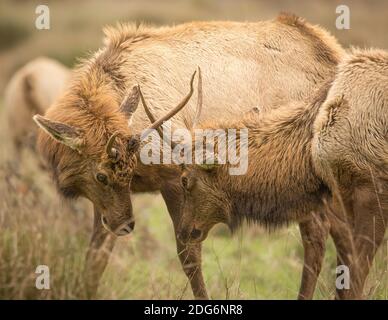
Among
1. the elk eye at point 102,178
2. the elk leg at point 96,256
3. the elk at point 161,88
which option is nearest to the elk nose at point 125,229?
the elk at point 161,88

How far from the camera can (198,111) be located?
7.38 meters

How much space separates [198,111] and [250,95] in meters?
0.99

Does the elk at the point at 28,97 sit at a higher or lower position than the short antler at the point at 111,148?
higher

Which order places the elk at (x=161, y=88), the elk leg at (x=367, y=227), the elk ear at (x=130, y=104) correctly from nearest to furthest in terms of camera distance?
the elk leg at (x=367, y=227)
the elk at (x=161, y=88)
the elk ear at (x=130, y=104)

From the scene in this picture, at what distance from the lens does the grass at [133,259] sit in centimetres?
716

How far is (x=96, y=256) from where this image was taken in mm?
7566

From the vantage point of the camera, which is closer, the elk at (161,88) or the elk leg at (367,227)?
the elk leg at (367,227)

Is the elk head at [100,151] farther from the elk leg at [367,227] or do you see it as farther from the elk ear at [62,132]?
the elk leg at [367,227]

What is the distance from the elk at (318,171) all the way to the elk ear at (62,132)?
92 cm

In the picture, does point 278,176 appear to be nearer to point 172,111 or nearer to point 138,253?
point 172,111

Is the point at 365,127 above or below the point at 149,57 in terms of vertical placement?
below

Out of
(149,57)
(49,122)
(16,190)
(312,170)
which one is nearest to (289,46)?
(149,57)

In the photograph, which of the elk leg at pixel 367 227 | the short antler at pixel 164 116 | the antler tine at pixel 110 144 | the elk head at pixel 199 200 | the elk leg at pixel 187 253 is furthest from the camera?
the elk leg at pixel 187 253

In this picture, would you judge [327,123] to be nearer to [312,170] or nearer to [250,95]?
[312,170]
